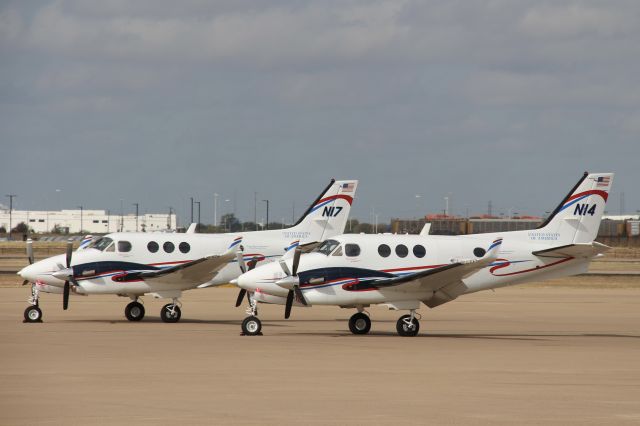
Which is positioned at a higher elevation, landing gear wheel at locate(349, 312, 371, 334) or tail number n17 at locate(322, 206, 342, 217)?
tail number n17 at locate(322, 206, 342, 217)

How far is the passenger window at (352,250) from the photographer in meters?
30.7

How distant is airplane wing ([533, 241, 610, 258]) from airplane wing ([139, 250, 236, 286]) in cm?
931

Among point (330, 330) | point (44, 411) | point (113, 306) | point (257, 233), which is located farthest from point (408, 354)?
point (113, 306)

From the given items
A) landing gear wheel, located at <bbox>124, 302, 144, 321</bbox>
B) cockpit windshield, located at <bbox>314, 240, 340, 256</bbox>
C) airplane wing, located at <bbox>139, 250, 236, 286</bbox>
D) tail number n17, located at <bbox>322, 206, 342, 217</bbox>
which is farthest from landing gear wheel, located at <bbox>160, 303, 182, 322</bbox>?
cockpit windshield, located at <bbox>314, 240, 340, 256</bbox>

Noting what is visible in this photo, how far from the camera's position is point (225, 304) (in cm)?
4728

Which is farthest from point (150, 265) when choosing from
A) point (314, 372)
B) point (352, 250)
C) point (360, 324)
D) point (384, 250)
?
point (314, 372)

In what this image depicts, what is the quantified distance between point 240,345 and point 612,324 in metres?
14.9

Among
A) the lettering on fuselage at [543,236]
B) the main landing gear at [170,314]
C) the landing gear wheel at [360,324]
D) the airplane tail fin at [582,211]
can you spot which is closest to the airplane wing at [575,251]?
the lettering on fuselage at [543,236]

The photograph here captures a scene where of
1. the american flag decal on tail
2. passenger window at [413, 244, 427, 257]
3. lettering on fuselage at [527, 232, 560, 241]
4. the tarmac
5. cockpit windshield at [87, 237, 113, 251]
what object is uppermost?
the american flag decal on tail

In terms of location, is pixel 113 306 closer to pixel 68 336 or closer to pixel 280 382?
pixel 68 336

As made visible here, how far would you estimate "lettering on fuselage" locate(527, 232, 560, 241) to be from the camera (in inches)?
1314

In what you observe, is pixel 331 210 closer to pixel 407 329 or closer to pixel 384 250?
pixel 384 250

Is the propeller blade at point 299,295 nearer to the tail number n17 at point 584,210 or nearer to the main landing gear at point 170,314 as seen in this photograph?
the main landing gear at point 170,314

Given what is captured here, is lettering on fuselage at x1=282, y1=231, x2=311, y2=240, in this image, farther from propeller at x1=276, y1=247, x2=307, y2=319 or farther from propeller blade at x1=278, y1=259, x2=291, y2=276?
propeller at x1=276, y1=247, x2=307, y2=319
